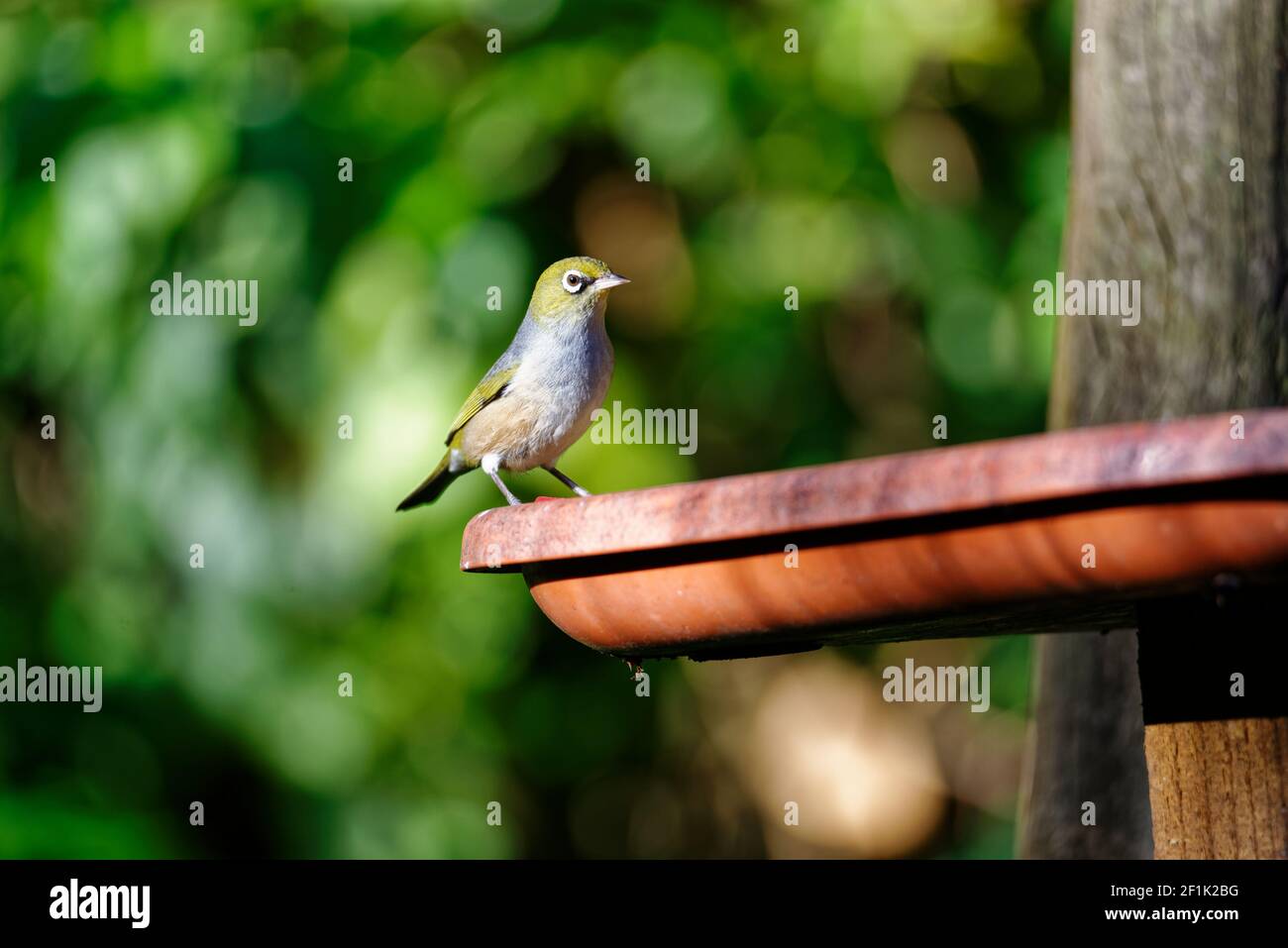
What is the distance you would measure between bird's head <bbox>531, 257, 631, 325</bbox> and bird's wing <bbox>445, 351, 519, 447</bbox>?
0.18 metres

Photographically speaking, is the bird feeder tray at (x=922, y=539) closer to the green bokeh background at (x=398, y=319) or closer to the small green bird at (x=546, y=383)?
the small green bird at (x=546, y=383)

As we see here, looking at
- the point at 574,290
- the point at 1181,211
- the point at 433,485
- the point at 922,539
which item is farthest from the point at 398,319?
the point at 922,539

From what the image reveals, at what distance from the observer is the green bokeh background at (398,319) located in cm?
512

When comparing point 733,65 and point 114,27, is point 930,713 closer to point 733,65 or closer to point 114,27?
point 733,65

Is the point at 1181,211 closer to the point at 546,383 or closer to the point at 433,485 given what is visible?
the point at 546,383

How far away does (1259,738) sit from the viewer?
2.41 meters

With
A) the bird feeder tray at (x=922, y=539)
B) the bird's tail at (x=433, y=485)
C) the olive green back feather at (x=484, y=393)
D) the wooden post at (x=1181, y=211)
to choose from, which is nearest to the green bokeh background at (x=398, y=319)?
the bird's tail at (x=433, y=485)

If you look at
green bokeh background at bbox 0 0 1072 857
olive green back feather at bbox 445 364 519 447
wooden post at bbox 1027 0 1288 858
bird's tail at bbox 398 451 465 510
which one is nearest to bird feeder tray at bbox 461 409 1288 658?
wooden post at bbox 1027 0 1288 858

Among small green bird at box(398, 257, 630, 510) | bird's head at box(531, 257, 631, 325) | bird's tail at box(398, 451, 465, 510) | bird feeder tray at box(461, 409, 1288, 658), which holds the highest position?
bird's head at box(531, 257, 631, 325)

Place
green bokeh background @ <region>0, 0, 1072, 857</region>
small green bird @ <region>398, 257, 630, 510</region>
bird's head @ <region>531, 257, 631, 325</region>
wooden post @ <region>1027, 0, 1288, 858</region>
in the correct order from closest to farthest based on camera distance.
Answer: wooden post @ <region>1027, 0, 1288, 858</region> → small green bird @ <region>398, 257, 630, 510</region> → bird's head @ <region>531, 257, 631, 325</region> → green bokeh background @ <region>0, 0, 1072, 857</region>

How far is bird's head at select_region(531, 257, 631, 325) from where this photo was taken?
14.4 feet

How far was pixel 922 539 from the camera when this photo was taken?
2047 mm

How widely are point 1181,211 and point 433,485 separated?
2.60 m

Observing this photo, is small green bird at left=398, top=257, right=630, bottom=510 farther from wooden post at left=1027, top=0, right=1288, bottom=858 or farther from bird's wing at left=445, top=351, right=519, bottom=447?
wooden post at left=1027, top=0, right=1288, bottom=858
